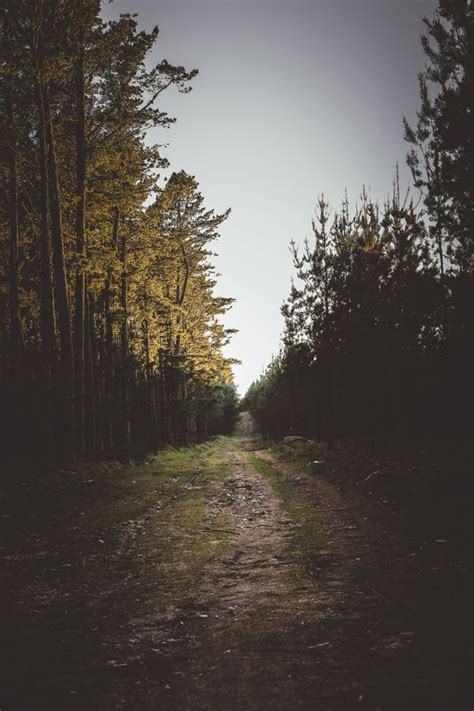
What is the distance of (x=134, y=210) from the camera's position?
1866cm

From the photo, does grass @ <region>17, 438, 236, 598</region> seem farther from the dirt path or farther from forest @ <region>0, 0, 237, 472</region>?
forest @ <region>0, 0, 237, 472</region>

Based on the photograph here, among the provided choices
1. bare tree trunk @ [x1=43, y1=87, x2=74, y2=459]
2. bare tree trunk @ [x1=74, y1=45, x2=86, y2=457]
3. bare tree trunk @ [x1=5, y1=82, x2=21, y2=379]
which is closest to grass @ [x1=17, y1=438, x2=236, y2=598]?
bare tree trunk @ [x1=43, y1=87, x2=74, y2=459]

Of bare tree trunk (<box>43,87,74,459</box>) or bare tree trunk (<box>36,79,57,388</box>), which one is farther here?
bare tree trunk (<box>43,87,74,459</box>)

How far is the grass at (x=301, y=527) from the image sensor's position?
554cm

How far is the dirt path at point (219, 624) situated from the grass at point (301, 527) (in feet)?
0.15

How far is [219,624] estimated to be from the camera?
141 inches

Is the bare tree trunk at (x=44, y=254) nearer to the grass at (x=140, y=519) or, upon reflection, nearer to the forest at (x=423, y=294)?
the grass at (x=140, y=519)

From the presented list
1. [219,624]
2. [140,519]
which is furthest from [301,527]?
[219,624]

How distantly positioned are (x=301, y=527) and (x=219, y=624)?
153 inches

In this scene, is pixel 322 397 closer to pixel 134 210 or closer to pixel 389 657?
pixel 134 210

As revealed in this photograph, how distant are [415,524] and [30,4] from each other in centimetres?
1582

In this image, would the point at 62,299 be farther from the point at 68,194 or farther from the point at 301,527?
the point at 301,527

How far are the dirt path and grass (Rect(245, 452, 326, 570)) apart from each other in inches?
1.7

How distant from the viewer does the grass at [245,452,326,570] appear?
5.54 m
